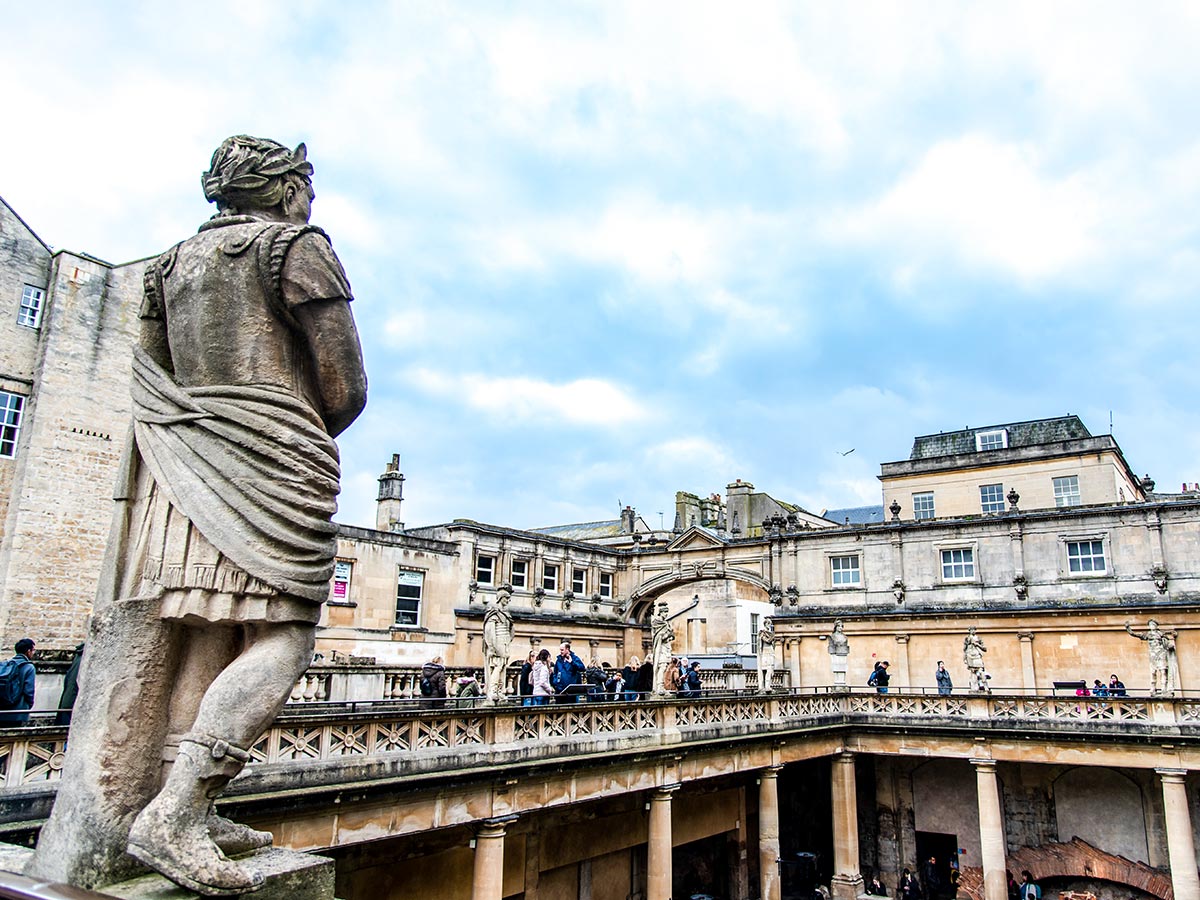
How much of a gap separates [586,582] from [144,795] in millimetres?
39063

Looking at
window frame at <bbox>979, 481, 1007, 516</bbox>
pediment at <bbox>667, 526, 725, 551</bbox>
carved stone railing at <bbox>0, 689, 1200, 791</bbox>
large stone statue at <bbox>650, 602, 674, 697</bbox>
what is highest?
window frame at <bbox>979, 481, 1007, 516</bbox>

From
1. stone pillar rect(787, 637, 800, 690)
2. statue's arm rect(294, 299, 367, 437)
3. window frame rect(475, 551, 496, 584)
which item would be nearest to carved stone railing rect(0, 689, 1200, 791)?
statue's arm rect(294, 299, 367, 437)

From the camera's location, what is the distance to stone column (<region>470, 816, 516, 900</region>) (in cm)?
1302

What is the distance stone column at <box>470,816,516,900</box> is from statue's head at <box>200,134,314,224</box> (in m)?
11.5

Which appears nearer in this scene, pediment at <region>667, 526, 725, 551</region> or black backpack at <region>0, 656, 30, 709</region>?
black backpack at <region>0, 656, 30, 709</region>

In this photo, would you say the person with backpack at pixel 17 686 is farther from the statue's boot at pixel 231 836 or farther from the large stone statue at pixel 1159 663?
the large stone statue at pixel 1159 663

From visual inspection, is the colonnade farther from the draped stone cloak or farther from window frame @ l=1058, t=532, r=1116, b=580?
the draped stone cloak

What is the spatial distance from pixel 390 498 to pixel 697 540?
48.1 ft

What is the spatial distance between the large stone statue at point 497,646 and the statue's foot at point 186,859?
11.7m

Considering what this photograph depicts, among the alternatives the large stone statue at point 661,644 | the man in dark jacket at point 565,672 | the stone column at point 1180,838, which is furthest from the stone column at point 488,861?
the stone column at point 1180,838

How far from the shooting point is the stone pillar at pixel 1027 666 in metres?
30.4

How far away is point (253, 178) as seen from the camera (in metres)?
3.61

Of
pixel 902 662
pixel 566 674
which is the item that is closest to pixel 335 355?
pixel 566 674

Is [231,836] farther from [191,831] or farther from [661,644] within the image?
[661,644]
